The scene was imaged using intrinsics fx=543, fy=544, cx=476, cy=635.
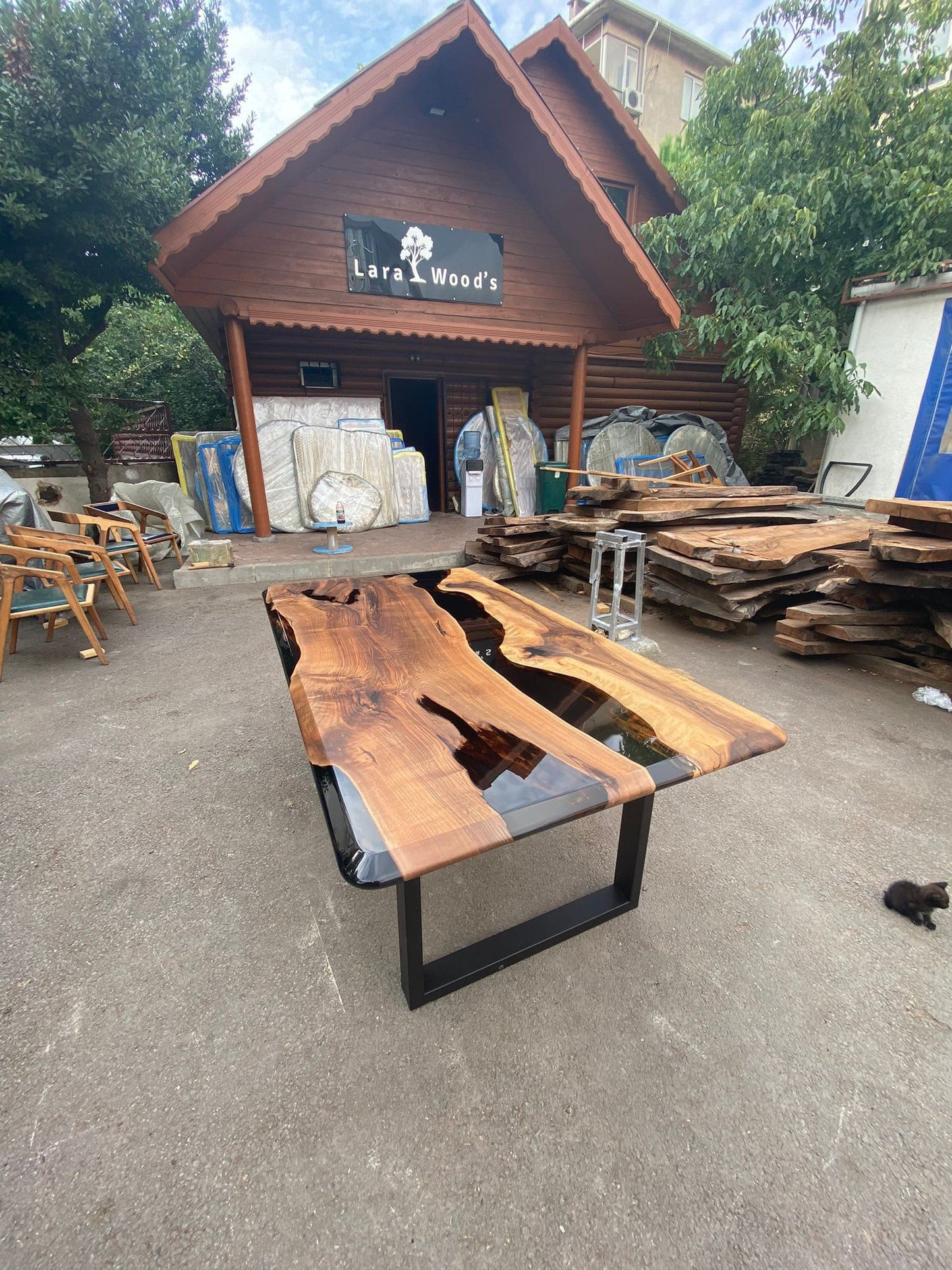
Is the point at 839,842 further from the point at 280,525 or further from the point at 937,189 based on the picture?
the point at 937,189

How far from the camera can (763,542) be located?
157 inches

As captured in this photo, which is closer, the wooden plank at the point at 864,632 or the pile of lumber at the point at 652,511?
the wooden plank at the point at 864,632

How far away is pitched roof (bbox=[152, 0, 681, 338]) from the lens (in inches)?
194

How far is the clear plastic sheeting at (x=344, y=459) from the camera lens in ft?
22.2

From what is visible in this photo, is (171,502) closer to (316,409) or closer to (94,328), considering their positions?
(316,409)

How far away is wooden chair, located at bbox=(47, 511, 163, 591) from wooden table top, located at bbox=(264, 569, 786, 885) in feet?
10.6

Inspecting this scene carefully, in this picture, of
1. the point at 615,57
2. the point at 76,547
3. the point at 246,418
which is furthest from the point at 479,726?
the point at 615,57

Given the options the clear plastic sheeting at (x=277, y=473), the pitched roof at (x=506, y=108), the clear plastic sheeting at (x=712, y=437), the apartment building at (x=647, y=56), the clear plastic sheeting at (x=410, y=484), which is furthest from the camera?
the apartment building at (x=647, y=56)

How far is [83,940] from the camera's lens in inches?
62.2

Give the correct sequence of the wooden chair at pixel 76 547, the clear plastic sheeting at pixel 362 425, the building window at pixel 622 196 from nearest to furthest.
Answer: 1. the wooden chair at pixel 76 547
2. the clear plastic sheeting at pixel 362 425
3. the building window at pixel 622 196

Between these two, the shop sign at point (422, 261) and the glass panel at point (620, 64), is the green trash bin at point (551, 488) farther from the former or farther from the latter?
the glass panel at point (620, 64)

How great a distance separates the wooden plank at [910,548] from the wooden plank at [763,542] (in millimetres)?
475

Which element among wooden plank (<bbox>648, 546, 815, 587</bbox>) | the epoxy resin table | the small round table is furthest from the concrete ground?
the small round table

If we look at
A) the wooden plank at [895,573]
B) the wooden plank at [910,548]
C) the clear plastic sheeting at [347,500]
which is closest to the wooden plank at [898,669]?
the wooden plank at [895,573]
